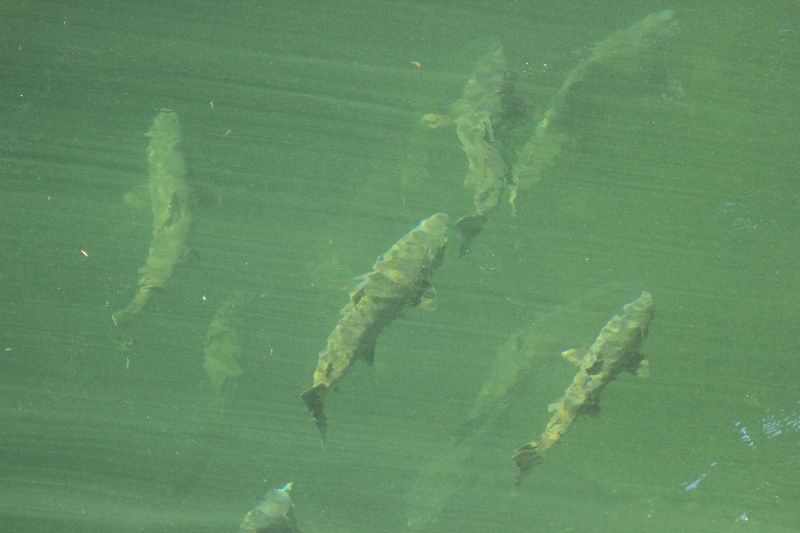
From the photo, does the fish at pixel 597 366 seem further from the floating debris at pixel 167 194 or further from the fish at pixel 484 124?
the floating debris at pixel 167 194

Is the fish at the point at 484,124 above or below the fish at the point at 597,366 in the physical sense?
above

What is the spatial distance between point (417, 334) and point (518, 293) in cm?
25

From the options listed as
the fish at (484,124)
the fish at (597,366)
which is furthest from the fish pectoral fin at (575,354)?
the fish at (484,124)

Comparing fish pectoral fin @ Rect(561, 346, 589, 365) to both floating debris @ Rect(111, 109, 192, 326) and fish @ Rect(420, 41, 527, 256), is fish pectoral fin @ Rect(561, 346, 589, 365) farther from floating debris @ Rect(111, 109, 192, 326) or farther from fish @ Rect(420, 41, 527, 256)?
floating debris @ Rect(111, 109, 192, 326)

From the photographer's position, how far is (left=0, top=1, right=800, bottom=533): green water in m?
0.95

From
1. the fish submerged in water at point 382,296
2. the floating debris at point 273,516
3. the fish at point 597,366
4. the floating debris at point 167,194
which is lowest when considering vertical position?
the floating debris at point 273,516

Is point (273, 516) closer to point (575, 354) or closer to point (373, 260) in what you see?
point (373, 260)

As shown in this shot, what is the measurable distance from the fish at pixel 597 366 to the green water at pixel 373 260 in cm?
3

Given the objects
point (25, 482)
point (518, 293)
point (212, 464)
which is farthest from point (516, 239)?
point (25, 482)

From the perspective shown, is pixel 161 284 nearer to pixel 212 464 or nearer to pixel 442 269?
pixel 212 464

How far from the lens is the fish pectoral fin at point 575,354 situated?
1000mm

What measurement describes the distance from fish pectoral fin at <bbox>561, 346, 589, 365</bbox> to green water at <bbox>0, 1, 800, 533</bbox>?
3cm

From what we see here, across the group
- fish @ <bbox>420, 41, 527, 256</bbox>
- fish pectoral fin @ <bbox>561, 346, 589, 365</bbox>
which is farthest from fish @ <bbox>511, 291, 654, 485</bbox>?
fish @ <bbox>420, 41, 527, 256</bbox>

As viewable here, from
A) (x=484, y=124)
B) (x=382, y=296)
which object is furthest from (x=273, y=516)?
(x=484, y=124)
